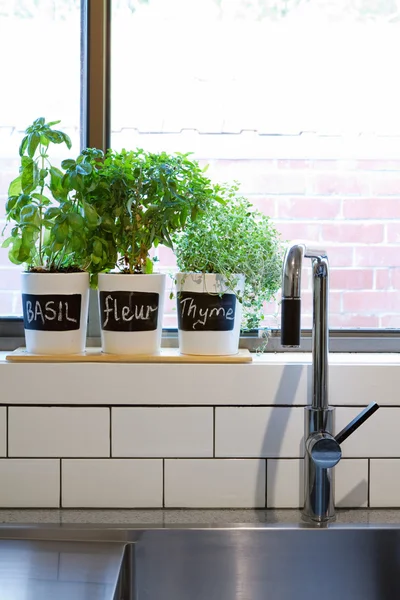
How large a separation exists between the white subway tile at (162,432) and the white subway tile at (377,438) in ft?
0.78

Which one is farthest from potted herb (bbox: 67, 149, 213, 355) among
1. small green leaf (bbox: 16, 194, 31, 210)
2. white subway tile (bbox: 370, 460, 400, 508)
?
white subway tile (bbox: 370, 460, 400, 508)

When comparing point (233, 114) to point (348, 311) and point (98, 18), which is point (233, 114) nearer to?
point (98, 18)

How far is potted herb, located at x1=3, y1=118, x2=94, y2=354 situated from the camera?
1.22 metres

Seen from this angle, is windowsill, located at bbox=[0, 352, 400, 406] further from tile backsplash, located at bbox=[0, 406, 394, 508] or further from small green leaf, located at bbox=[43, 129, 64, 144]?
small green leaf, located at bbox=[43, 129, 64, 144]

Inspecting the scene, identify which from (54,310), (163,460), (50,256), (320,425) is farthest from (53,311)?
(320,425)

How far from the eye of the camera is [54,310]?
1.23 m

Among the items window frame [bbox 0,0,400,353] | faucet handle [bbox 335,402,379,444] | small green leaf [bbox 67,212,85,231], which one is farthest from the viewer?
window frame [bbox 0,0,400,353]

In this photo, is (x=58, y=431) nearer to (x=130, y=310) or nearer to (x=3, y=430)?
(x=3, y=430)

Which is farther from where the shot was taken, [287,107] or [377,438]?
[287,107]

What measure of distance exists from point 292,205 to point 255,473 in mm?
517

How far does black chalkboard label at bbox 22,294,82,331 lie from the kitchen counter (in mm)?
304

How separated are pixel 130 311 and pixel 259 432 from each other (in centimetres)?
30

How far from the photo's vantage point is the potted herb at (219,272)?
4.06 feet

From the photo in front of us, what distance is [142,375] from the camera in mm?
1223
